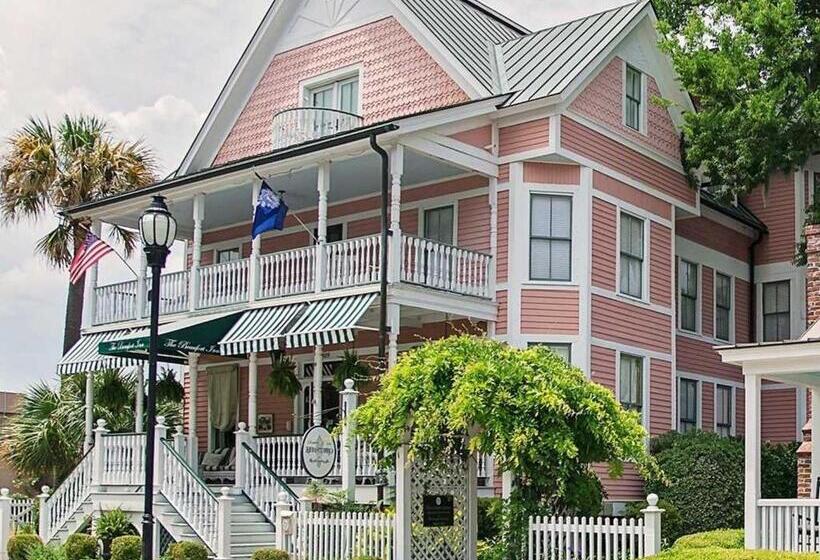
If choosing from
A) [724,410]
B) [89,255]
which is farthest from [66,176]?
[724,410]

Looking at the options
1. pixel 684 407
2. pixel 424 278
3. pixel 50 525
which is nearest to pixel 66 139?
pixel 50 525

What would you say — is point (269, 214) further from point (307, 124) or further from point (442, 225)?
point (307, 124)

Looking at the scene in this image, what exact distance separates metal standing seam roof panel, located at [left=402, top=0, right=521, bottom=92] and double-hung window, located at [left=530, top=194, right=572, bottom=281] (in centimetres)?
270

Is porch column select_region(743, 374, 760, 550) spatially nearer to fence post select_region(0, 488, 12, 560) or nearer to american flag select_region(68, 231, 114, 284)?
fence post select_region(0, 488, 12, 560)

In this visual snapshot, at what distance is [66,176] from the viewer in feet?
114

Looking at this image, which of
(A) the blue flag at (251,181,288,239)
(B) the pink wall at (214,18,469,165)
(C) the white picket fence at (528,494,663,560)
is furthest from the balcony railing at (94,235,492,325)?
(C) the white picket fence at (528,494,663,560)

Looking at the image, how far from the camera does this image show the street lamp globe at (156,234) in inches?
641

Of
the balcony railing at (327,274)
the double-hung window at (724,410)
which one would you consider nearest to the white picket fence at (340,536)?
the balcony railing at (327,274)

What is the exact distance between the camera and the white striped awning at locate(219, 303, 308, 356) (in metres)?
23.4

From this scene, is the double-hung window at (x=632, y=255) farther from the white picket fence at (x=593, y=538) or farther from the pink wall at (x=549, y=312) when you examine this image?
the white picket fence at (x=593, y=538)

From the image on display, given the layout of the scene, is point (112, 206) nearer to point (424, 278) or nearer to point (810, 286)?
point (424, 278)

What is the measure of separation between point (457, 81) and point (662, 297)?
6587mm

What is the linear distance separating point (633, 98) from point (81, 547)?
1462 cm

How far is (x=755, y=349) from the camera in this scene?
17047mm
